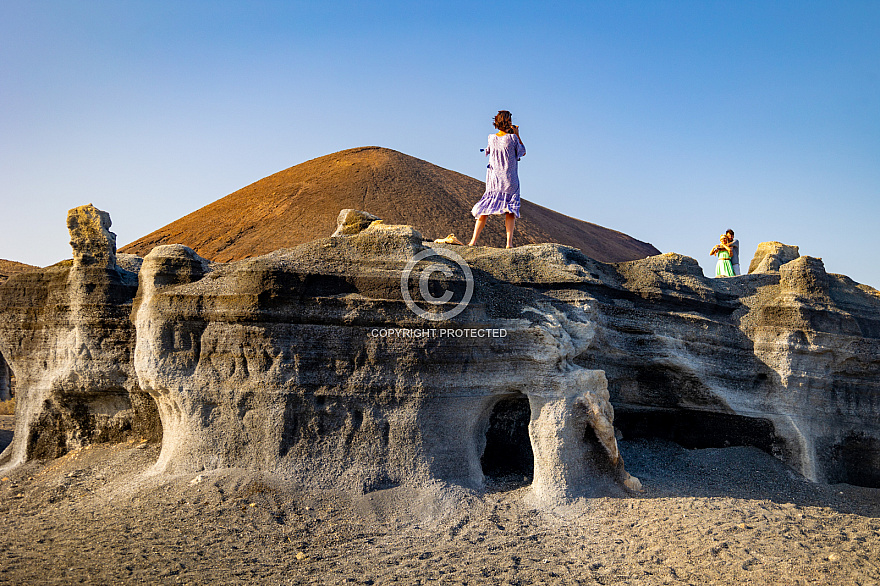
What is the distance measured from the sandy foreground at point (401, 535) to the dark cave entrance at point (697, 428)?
4.70 ft

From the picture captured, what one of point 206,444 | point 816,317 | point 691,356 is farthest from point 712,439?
point 206,444

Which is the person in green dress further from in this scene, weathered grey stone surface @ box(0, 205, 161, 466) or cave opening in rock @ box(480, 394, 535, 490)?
weathered grey stone surface @ box(0, 205, 161, 466)

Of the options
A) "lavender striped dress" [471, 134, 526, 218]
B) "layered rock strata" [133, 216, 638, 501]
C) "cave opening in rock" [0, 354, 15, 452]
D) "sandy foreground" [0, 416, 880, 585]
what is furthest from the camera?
"cave opening in rock" [0, 354, 15, 452]

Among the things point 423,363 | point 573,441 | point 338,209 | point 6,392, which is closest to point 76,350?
point 423,363

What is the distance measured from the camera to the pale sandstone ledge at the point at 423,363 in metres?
7.86

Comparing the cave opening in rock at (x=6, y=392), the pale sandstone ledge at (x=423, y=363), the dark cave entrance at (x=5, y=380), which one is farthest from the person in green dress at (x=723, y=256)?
the dark cave entrance at (x=5, y=380)

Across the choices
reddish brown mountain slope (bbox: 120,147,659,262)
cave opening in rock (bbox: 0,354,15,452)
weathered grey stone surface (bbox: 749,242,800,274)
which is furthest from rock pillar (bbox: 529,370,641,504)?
reddish brown mountain slope (bbox: 120,147,659,262)

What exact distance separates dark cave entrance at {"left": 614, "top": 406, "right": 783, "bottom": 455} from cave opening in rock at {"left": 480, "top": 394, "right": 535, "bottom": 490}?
5.95 ft

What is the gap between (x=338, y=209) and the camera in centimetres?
2566

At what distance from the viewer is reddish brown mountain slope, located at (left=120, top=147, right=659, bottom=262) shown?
24422 mm

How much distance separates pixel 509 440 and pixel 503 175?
4272mm

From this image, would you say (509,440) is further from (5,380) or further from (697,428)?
(5,380)

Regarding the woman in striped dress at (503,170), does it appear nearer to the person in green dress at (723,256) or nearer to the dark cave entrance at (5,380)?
the person in green dress at (723,256)

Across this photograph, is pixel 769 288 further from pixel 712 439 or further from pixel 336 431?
pixel 336 431
